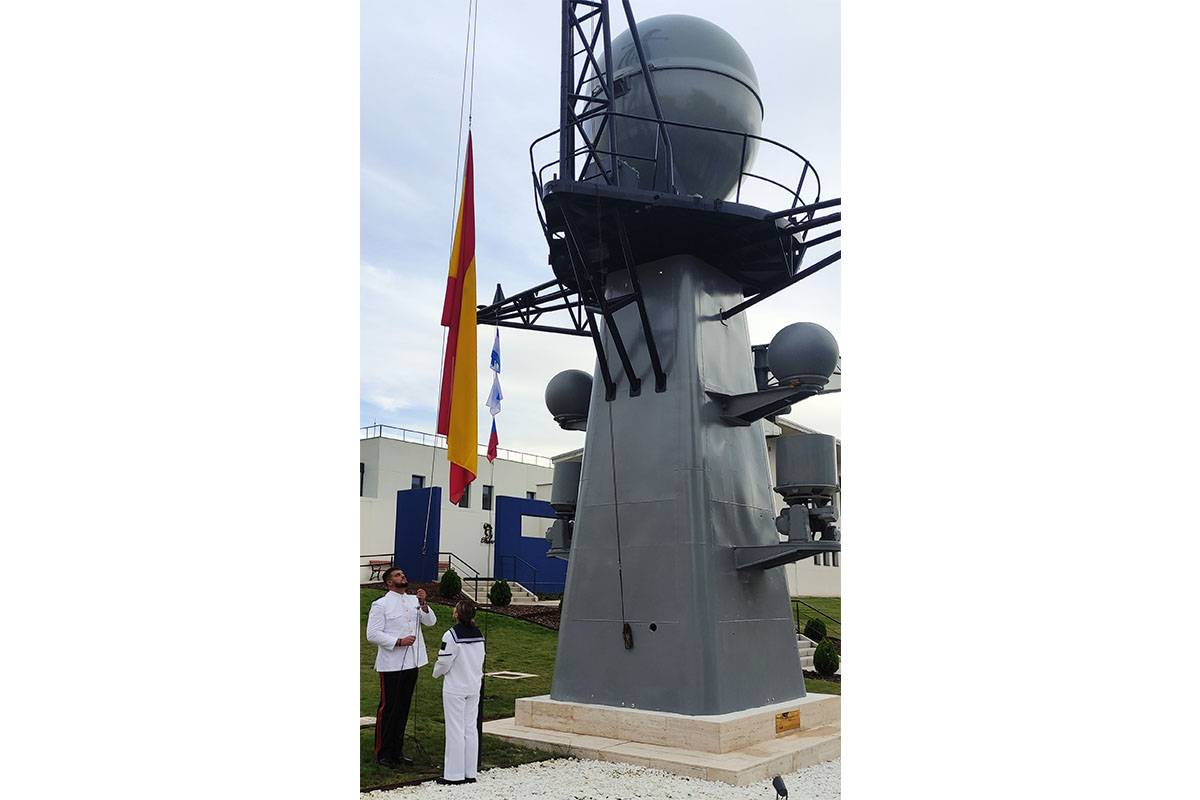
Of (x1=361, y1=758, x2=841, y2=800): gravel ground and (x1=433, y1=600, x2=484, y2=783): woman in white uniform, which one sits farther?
(x1=433, y1=600, x2=484, y2=783): woman in white uniform

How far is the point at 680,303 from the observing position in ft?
34.3

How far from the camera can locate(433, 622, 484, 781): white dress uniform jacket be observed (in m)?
7.68

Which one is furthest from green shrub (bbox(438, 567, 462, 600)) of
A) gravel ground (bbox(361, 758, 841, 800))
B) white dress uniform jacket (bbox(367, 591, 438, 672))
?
white dress uniform jacket (bbox(367, 591, 438, 672))

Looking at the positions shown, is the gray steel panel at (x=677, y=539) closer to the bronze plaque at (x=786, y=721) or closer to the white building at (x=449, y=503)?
the bronze plaque at (x=786, y=721)

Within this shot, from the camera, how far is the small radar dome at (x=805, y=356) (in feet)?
32.0

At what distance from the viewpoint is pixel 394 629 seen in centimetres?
810

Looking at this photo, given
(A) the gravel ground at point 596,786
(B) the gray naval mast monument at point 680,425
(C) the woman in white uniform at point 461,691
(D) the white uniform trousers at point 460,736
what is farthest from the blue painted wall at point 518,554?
(D) the white uniform trousers at point 460,736

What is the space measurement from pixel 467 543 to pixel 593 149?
24.8 meters

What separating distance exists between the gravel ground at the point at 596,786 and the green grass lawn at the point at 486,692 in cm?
41

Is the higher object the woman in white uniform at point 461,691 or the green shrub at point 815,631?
the woman in white uniform at point 461,691

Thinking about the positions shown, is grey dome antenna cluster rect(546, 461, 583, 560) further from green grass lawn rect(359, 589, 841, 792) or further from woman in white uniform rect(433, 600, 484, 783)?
woman in white uniform rect(433, 600, 484, 783)

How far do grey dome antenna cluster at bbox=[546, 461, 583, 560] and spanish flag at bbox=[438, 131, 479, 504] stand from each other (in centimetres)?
517

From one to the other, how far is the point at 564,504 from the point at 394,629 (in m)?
4.32
